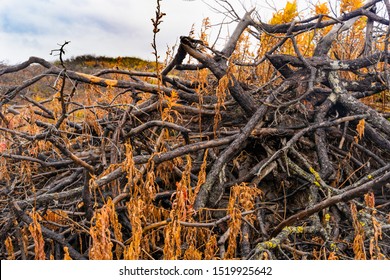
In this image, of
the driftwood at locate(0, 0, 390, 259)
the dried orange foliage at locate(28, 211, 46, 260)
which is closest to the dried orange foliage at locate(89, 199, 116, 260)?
the driftwood at locate(0, 0, 390, 259)

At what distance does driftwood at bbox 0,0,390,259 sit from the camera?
2018 mm

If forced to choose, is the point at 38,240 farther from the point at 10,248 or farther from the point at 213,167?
the point at 213,167

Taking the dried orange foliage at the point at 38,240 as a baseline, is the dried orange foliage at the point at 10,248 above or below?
below

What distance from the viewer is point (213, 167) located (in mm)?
2494

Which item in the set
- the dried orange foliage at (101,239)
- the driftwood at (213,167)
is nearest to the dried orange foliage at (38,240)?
the driftwood at (213,167)

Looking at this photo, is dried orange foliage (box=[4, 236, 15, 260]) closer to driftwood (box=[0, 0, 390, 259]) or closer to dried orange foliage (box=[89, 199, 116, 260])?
driftwood (box=[0, 0, 390, 259])

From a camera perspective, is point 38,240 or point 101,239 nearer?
point 101,239

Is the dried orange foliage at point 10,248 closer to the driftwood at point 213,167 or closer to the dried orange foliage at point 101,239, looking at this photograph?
the driftwood at point 213,167

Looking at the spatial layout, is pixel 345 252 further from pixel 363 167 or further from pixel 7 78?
pixel 7 78

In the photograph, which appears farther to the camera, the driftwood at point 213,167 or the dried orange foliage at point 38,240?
the driftwood at point 213,167

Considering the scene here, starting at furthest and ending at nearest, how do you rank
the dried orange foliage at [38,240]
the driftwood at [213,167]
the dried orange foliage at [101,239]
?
the driftwood at [213,167], the dried orange foliage at [38,240], the dried orange foliage at [101,239]

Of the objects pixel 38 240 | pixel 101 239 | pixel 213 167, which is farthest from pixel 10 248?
pixel 213 167

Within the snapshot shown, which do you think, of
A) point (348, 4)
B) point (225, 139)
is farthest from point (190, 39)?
point (348, 4)

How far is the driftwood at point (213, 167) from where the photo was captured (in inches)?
79.4
